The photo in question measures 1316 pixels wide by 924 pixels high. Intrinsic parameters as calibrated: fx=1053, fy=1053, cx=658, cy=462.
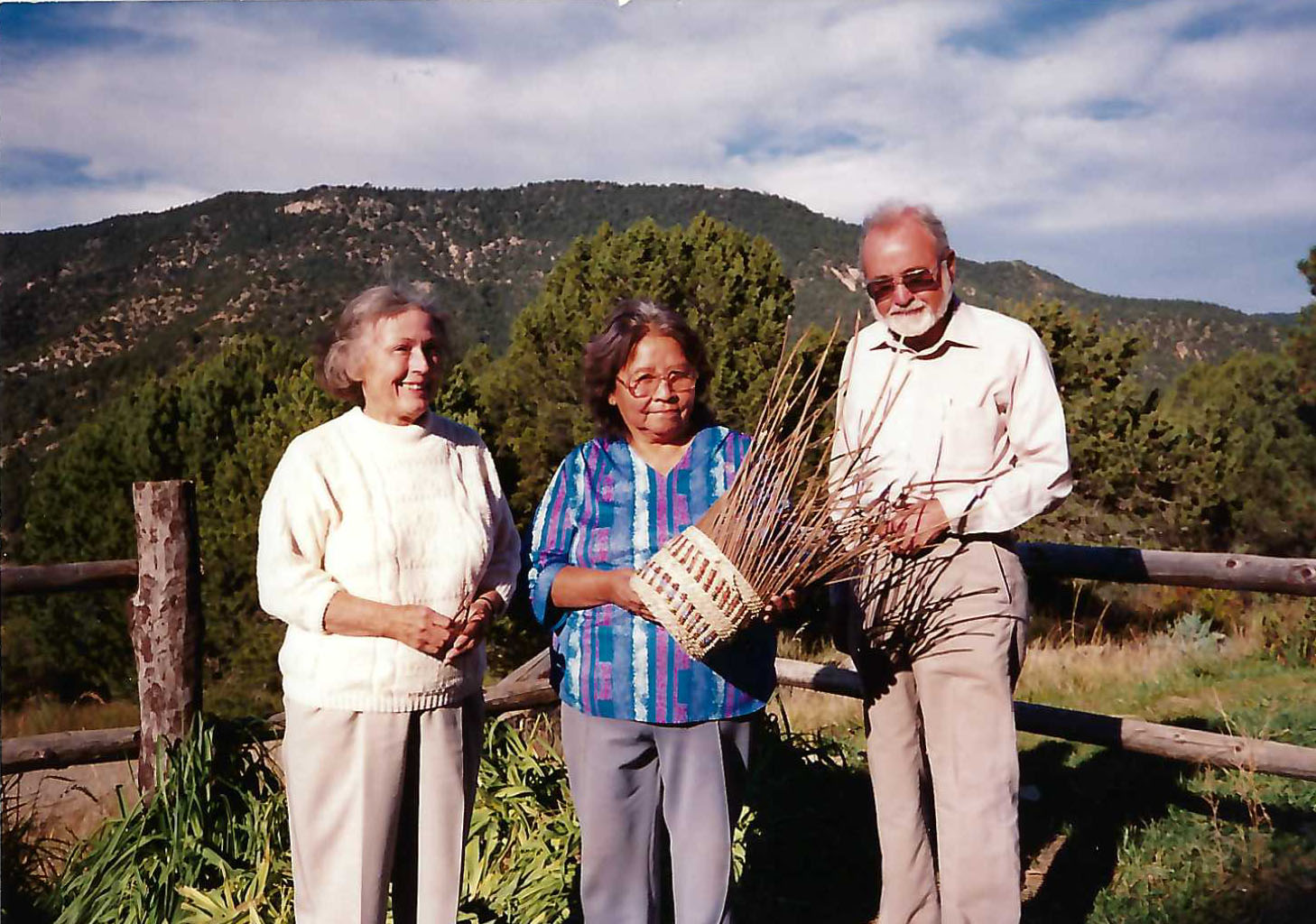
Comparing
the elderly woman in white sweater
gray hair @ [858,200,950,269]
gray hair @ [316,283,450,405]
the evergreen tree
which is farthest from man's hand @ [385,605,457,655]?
the evergreen tree

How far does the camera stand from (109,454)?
2458 cm

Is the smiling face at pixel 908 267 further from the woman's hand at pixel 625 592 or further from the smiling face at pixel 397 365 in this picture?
the smiling face at pixel 397 365

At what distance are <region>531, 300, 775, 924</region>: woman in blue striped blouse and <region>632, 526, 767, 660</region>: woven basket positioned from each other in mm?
160

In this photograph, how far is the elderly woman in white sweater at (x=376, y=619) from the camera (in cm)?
224

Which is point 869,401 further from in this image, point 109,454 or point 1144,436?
point 109,454

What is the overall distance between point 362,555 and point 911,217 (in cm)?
151

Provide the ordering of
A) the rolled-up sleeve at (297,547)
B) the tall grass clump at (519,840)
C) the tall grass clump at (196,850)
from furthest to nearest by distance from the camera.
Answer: the tall grass clump at (519,840) → the tall grass clump at (196,850) → the rolled-up sleeve at (297,547)

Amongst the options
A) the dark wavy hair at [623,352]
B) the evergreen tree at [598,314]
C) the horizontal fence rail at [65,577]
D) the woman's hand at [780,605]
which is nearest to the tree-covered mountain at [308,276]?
the evergreen tree at [598,314]

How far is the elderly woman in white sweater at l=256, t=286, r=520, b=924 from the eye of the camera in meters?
2.24

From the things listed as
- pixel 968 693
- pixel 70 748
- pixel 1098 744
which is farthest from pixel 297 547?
pixel 1098 744

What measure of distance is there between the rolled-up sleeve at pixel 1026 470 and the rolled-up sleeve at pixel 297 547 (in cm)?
144

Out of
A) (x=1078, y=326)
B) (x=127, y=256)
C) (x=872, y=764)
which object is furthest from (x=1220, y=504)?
(x=127, y=256)

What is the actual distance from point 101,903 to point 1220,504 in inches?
879

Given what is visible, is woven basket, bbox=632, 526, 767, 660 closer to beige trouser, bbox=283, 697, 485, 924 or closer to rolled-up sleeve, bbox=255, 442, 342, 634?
beige trouser, bbox=283, 697, 485, 924
